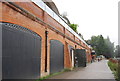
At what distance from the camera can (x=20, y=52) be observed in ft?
24.6

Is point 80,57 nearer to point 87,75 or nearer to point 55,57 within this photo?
point 55,57

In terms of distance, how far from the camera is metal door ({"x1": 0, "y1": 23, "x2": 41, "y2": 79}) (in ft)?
21.0

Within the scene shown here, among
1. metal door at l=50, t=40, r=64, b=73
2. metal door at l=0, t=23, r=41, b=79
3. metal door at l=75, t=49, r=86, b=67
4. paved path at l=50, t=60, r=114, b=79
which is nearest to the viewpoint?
metal door at l=0, t=23, r=41, b=79

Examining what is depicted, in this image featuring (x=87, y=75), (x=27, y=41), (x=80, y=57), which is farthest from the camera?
(x=80, y=57)

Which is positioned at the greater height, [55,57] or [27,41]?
[27,41]

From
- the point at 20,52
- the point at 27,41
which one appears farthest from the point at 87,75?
the point at 20,52

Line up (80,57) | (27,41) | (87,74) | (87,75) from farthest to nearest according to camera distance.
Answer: (80,57), (87,74), (87,75), (27,41)

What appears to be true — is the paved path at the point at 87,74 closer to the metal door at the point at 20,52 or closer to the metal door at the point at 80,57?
the metal door at the point at 20,52

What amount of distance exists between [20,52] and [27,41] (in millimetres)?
980

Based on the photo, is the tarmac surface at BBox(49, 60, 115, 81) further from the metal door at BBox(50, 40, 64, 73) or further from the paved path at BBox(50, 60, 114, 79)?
the metal door at BBox(50, 40, 64, 73)

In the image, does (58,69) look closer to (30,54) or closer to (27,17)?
(30,54)

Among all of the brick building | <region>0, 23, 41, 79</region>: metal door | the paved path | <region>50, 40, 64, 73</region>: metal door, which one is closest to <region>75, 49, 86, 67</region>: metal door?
the paved path

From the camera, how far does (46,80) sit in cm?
956

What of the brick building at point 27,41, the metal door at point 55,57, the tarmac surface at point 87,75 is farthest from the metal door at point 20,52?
the tarmac surface at point 87,75
